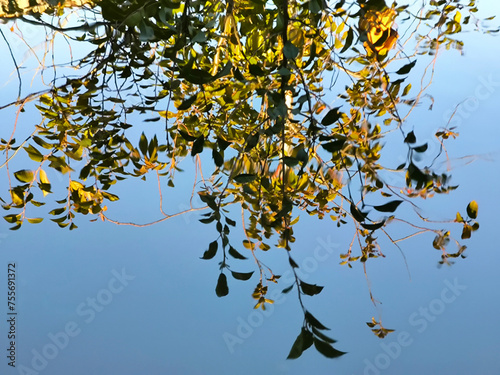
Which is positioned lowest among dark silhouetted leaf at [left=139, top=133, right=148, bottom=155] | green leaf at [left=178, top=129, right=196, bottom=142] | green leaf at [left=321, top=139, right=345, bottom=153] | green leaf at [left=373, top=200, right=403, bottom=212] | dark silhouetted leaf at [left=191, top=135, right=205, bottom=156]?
green leaf at [left=373, top=200, right=403, bottom=212]

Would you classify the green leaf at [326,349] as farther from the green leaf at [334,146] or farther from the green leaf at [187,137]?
the green leaf at [187,137]

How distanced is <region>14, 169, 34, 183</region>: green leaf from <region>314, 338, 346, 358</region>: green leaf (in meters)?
0.94

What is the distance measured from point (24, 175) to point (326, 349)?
992mm

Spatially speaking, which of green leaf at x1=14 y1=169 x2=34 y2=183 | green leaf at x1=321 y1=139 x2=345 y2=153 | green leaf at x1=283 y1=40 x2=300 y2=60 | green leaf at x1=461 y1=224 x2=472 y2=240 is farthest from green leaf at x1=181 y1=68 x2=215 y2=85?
green leaf at x1=461 y1=224 x2=472 y2=240

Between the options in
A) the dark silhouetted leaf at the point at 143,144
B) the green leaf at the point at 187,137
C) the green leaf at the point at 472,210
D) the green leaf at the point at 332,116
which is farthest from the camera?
the dark silhouetted leaf at the point at 143,144

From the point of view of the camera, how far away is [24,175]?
1.47 metres

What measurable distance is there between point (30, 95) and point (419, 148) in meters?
0.98

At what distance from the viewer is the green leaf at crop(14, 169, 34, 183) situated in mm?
1439

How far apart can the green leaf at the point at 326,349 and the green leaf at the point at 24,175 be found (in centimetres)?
94

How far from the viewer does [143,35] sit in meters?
0.89

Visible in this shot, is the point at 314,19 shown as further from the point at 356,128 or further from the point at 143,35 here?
the point at 356,128

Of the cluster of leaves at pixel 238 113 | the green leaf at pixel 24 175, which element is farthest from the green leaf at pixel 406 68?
the green leaf at pixel 24 175

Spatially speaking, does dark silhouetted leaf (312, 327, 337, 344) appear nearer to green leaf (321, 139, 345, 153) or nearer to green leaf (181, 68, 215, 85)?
green leaf (321, 139, 345, 153)

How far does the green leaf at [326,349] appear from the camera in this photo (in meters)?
0.82
